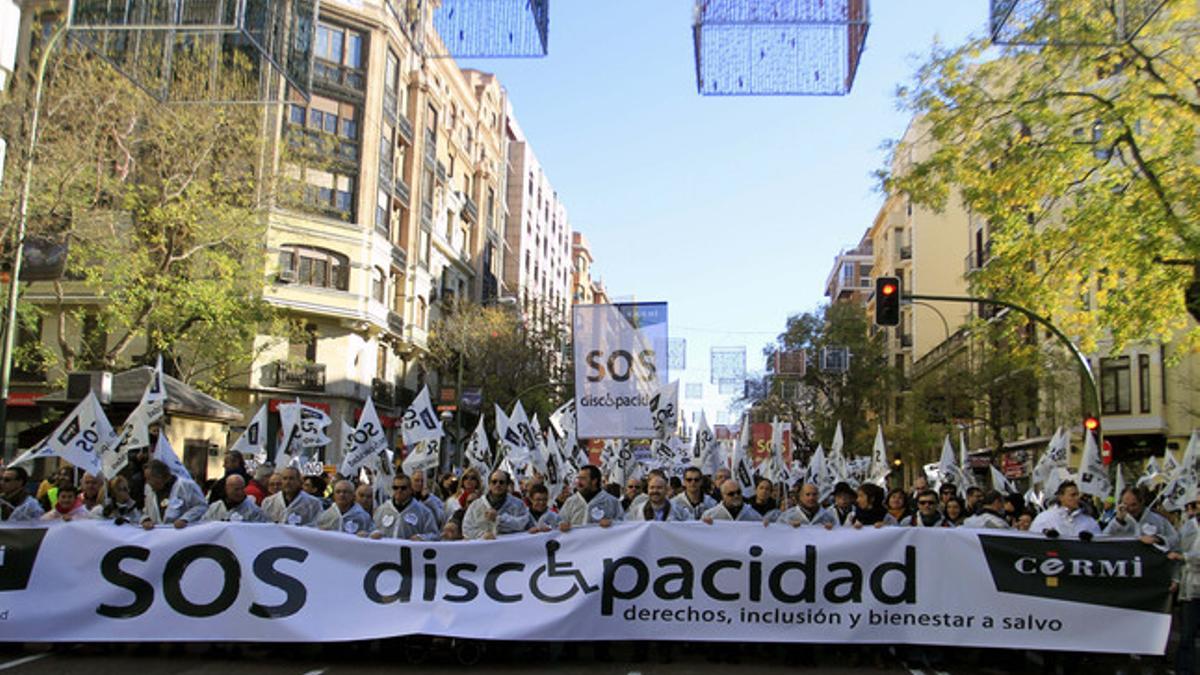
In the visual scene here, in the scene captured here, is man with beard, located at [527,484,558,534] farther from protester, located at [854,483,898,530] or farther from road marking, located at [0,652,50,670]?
road marking, located at [0,652,50,670]

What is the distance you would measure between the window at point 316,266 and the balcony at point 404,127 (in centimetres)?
735

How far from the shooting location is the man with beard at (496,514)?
33.2ft

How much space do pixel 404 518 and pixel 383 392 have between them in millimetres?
34528

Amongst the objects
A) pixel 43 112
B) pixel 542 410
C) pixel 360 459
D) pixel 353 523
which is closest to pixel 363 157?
pixel 542 410

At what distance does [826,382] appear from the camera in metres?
57.8

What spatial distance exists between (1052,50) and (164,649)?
1362cm

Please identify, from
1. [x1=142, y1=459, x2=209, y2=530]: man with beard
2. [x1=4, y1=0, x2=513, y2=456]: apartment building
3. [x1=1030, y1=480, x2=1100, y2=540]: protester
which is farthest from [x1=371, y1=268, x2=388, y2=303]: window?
[x1=1030, y1=480, x2=1100, y2=540]: protester

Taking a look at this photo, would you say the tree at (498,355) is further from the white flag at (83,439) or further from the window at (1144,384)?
the white flag at (83,439)

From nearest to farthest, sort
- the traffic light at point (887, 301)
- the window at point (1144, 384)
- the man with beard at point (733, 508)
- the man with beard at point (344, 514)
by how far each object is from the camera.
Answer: the man with beard at point (344, 514) < the man with beard at point (733, 508) < the traffic light at point (887, 301) < the window at point (1144, 384)

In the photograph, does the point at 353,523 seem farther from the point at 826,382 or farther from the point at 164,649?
the point at 826,382

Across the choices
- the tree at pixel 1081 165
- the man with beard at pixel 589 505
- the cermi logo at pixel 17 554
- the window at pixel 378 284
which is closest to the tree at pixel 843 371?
the window at pixel 378 284

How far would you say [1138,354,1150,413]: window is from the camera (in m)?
36.4

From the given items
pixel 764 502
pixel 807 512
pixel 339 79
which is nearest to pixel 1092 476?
pixel 807 512

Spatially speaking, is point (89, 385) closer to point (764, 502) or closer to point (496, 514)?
point (496, 514)
